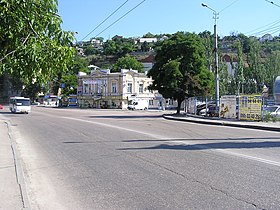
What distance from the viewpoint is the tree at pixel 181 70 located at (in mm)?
43906

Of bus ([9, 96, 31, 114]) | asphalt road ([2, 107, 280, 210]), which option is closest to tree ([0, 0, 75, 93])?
asphalt road ([2, 107, 280, 210])

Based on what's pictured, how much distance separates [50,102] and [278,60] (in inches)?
3012

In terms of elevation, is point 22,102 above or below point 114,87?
below

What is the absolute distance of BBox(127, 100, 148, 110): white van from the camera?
86.3m


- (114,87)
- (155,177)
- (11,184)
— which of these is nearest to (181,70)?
(155,177)

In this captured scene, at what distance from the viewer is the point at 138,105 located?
289ft

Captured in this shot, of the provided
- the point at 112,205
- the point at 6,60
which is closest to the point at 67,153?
Answer: the point at 112,205

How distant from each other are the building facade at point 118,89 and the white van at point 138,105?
6.48 feet

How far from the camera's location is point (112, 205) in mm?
6738

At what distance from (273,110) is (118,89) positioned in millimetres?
64253

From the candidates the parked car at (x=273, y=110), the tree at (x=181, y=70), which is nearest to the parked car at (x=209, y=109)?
the tree at (x=181, y=70)

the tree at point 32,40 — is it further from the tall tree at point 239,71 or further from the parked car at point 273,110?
the tall tree at point 239,71

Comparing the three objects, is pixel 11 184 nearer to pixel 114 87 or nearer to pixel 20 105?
pixel 20 105

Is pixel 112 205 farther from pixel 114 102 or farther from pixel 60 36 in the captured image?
pixel 114 102
